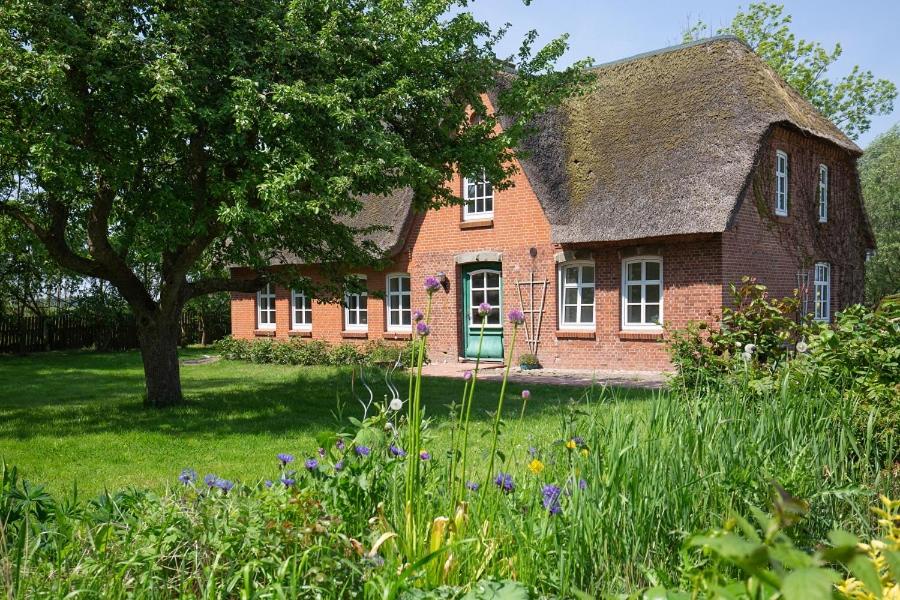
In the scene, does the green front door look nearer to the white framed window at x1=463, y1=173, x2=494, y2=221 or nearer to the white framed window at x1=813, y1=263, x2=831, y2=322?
the white framed window at x1=463, y1=173, x2=494, y2=221

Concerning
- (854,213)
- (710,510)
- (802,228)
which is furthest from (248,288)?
(854,213)

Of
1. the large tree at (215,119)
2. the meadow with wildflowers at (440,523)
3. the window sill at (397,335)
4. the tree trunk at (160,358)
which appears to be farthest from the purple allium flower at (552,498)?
the window sill at (397,335)

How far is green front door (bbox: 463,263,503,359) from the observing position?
59.8ft

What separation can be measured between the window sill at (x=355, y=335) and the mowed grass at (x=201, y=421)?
4.02m

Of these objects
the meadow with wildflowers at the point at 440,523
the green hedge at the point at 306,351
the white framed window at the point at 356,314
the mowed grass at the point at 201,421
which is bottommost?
the mowed grass at the point at 201,421

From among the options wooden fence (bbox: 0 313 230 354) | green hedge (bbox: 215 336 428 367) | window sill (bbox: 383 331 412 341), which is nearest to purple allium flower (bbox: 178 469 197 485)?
green hedge (bbox: 215 336 428 367)

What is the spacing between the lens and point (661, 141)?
1611cm

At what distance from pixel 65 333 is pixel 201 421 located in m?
19.4

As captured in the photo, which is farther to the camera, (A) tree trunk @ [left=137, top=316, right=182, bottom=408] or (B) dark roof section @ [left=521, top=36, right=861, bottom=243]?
(B) dark roof section @ [left=521, top=36, right=861, bottom=243]

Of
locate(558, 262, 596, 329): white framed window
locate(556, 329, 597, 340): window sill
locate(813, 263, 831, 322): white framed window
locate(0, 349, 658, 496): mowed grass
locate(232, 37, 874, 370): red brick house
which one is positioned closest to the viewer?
locate(0, 349, 658, 496): mowed grass

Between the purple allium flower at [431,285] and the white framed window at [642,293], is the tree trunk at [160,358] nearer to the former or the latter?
the purple allium flower at [431,285]

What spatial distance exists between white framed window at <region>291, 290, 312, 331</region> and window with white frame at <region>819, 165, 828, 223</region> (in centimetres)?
1397

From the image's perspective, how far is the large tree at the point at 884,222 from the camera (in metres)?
31.2

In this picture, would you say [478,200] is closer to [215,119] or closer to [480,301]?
[480,301]
